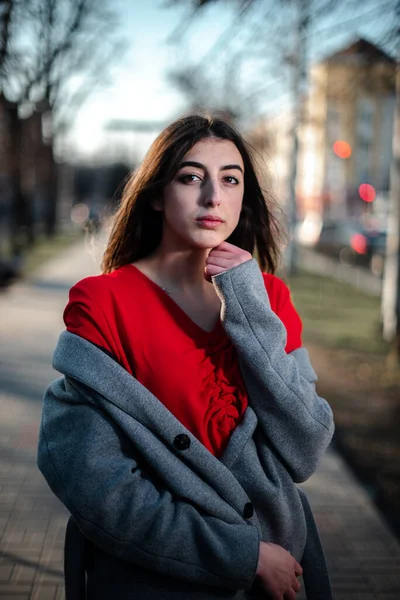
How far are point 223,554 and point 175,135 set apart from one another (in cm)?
109

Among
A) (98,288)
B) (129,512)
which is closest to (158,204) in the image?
(98,288)

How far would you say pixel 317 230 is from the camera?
31.1m

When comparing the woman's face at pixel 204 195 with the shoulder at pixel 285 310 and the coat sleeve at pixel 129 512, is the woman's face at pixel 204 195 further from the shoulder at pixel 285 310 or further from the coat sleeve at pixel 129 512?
the coat sleeve at pixel 129 512

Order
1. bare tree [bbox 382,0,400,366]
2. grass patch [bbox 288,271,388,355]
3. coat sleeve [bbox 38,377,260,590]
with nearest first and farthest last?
coat sleeve [bbox 38,377,260,590] → bare tree [bbox 382,0,400,366] → grass patch [bbox 288,271,388,355]

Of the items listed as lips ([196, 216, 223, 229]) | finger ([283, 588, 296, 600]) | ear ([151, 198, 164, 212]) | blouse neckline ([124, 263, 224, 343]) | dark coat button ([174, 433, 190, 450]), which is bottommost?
finger ([283, 588, 296, 600])

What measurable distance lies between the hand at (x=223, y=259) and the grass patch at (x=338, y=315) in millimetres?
7775

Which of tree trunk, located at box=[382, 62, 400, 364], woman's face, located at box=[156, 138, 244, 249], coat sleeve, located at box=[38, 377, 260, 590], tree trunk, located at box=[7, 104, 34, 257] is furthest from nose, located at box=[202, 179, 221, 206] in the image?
tree trunk, located at box=[7, 104, 34, 257]

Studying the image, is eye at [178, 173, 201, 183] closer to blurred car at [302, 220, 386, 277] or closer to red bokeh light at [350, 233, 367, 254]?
blurred car at [302, 220, 386, 277]

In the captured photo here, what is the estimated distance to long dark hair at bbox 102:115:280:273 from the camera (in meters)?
1.82

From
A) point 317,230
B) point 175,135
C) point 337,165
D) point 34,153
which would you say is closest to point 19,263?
point 34,153

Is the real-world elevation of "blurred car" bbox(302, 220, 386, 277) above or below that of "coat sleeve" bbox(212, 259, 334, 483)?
below

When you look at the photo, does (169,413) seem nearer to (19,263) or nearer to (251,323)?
(251,323)

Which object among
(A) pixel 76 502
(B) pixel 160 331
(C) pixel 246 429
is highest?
(B) pixel 160 331

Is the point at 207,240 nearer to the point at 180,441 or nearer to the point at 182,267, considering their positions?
the point at 182,267
